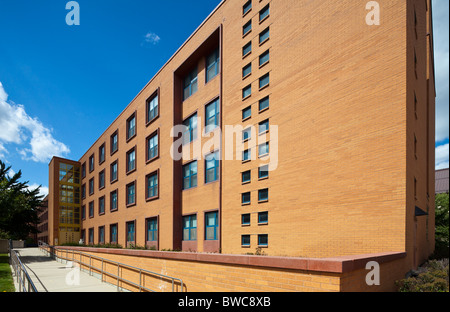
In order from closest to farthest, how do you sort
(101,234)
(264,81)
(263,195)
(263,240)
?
(263,240), (263,195), (264,81), (101,234)

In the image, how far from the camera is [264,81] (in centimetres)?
1792

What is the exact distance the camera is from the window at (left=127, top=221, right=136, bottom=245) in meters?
30.8

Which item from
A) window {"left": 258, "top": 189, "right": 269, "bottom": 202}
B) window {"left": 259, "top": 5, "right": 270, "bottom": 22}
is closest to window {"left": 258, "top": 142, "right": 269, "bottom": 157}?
window {"left": 258, "top": 189, "right": 269, "bottom": 202}

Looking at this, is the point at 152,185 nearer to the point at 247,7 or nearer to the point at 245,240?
Answer: the point at 245,240

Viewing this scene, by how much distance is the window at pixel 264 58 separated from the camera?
17.8 m

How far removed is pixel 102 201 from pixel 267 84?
31577 millimetres

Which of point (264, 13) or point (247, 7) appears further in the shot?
point (247, 7)

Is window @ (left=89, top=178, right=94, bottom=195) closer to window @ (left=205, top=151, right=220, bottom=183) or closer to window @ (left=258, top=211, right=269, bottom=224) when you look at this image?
window @ (left=205, top=151, right=220, bottom=183)

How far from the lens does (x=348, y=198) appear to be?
40.5ft

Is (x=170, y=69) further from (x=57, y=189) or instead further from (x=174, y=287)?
(x=57, y=189)

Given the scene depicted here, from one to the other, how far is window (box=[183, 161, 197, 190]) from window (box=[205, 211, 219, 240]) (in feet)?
9.43

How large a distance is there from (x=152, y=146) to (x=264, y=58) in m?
14.6

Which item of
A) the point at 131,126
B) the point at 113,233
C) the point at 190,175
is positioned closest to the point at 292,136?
the point at 190,175
